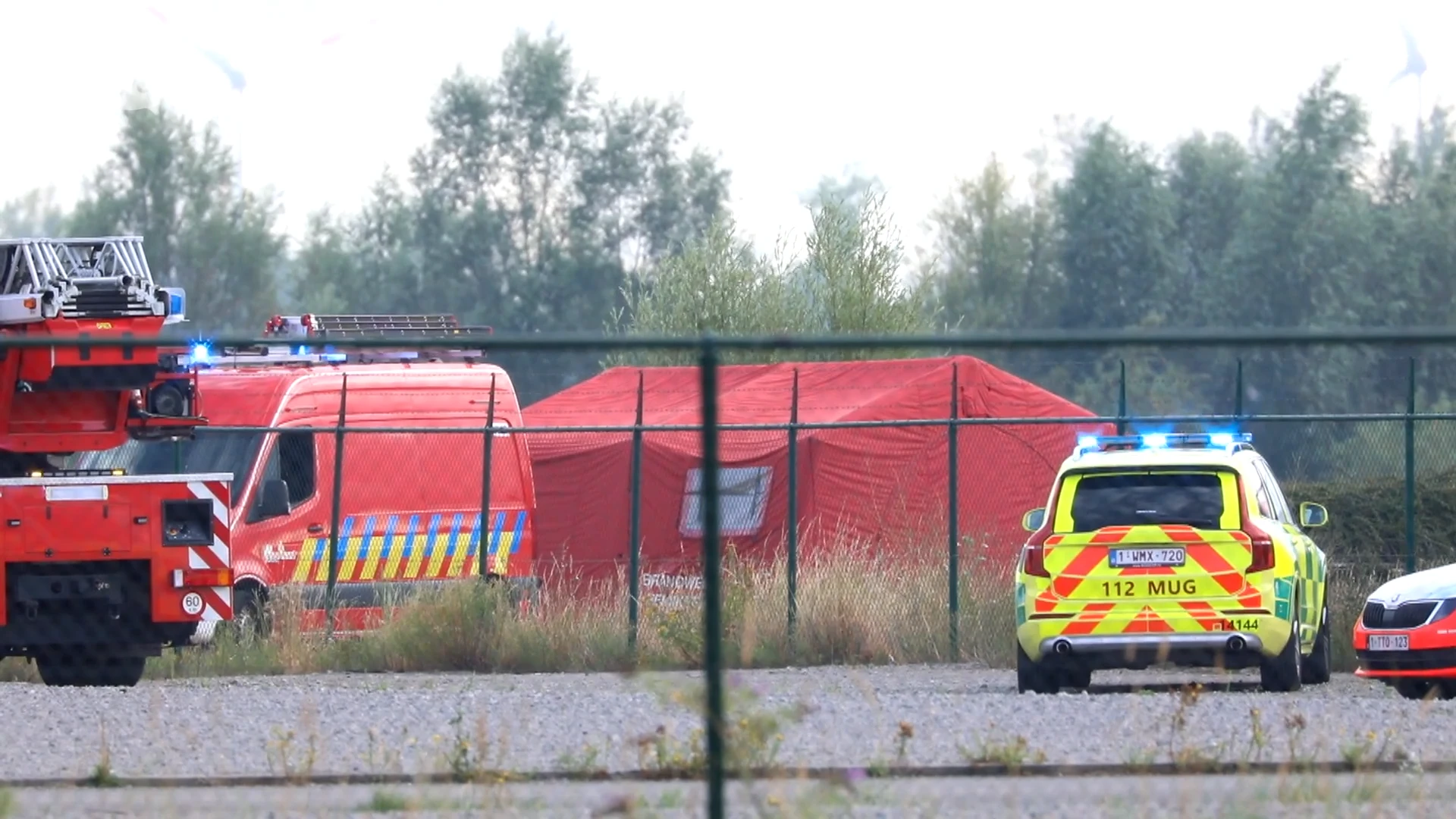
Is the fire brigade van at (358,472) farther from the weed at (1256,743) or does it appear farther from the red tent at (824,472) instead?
the weed at (1256,743)

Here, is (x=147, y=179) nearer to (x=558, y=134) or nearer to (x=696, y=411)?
(x=558, y=134)

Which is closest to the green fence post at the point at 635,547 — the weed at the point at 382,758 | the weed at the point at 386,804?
the weed at the point at 382,758

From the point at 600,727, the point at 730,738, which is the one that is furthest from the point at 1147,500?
the point at 730,738

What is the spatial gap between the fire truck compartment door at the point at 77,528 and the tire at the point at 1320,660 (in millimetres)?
7682

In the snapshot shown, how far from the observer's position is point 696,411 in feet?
66.9

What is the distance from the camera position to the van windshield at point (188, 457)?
15516 millimetres

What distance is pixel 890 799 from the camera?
7.14m

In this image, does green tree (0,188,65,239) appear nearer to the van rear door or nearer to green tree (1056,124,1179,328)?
green tree (1056,124,1179,328)

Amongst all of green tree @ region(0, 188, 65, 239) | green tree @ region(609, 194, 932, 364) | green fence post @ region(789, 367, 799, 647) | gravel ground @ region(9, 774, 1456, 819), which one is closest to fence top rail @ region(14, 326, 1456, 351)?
gravel ground @ region(9, 774, 1456, 819)

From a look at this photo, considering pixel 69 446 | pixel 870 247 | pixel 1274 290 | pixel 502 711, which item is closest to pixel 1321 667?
pixel 502 711

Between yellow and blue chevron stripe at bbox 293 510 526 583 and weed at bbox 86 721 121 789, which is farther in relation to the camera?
A: yellow and blue chevron stripe at bbox 293 510 526 583

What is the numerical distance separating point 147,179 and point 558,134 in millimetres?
13825

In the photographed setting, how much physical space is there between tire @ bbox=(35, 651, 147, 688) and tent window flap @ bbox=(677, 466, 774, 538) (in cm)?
668

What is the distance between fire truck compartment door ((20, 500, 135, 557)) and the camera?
1198cm
